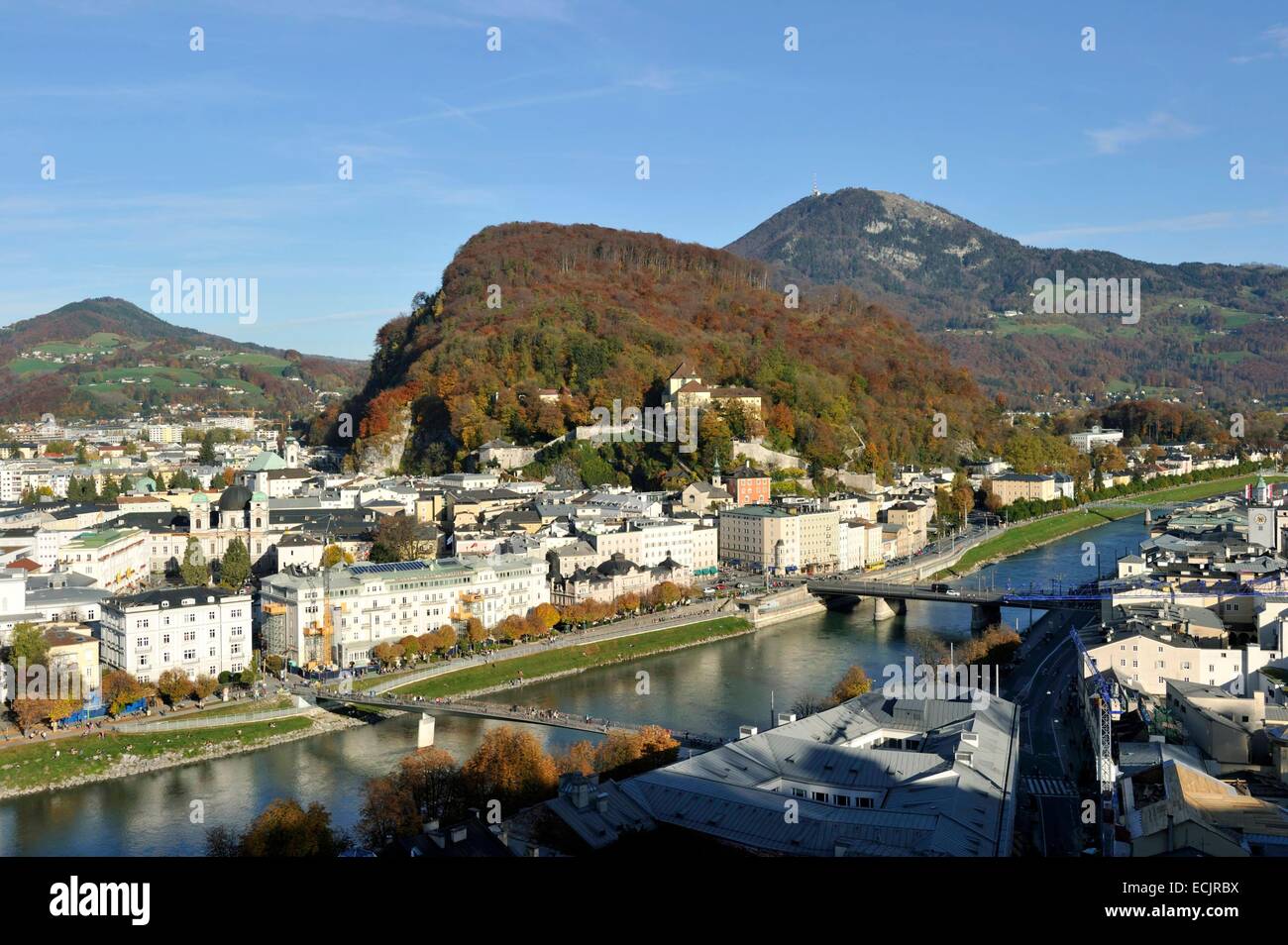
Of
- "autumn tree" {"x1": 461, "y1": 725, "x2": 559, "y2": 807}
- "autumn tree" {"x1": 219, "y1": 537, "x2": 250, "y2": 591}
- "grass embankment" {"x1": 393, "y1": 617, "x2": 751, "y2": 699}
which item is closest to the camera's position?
"autumn tree" {"x1": 461, "y1": 725, "x2": 559, "y2": 807}

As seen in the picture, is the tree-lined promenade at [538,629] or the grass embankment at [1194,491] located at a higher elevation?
the grass embankment at [1194,491]

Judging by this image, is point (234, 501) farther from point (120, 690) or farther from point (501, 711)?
point (501, 711)

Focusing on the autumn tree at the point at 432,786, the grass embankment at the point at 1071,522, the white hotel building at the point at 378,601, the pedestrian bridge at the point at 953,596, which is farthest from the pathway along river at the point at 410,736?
the grass embankment at the point at 1071,522

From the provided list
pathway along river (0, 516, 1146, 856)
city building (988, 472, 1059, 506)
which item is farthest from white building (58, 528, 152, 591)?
city building (988, 472, 1059, 506)

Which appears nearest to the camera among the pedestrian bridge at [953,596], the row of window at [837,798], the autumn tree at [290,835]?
the autumn tree at [290,835]

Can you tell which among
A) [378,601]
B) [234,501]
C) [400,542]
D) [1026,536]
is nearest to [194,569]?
[234,501]

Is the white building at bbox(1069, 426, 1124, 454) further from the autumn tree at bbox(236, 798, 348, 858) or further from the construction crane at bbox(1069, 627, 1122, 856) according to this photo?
the autumn tree at bbox(236, 798, 348, 858)

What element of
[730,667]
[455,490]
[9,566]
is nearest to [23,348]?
[455,490]

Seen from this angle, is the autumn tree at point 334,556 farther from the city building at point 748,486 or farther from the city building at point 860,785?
the city building at point 860,785
